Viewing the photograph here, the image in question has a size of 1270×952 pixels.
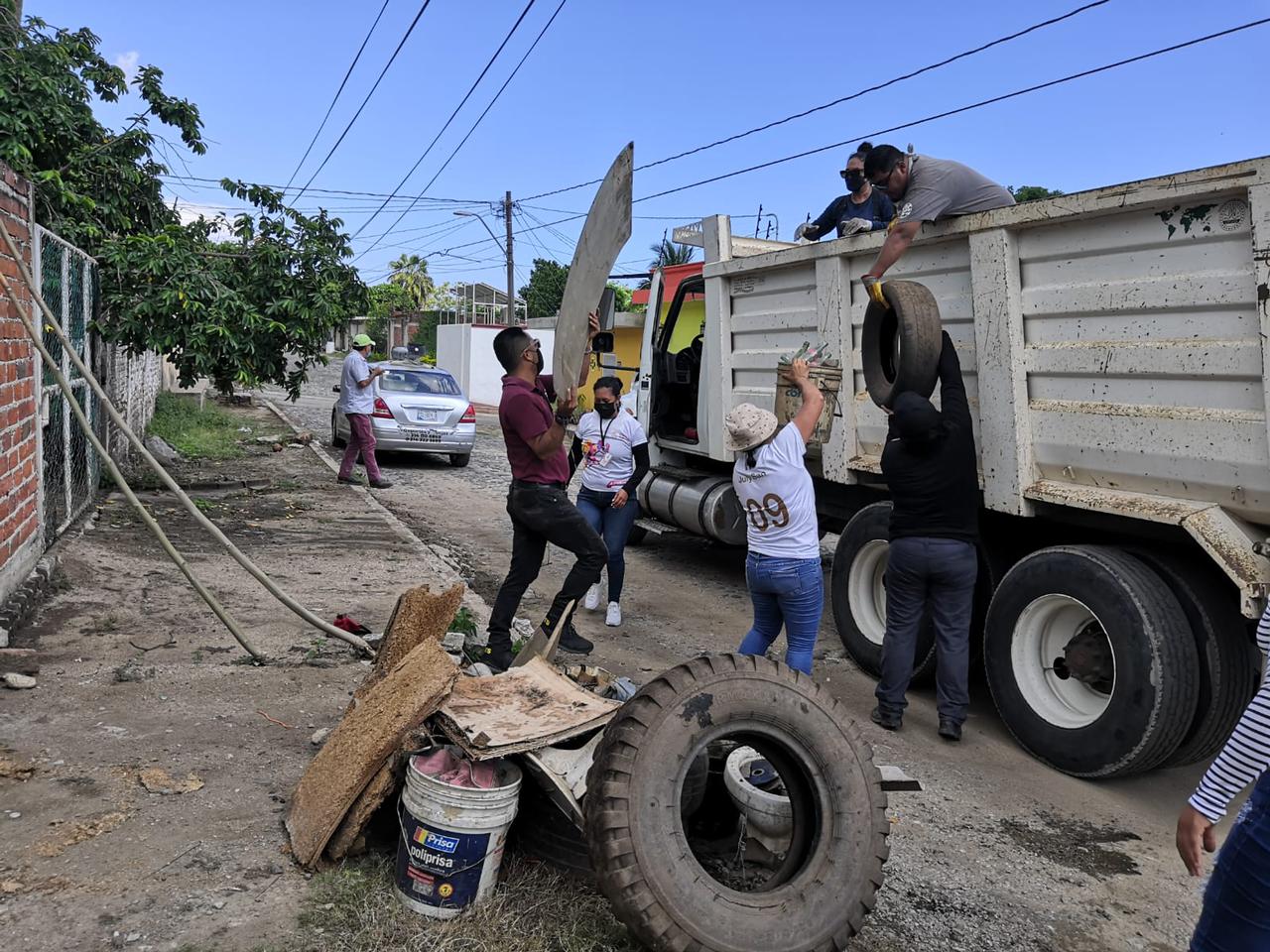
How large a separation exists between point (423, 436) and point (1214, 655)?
11.4 m

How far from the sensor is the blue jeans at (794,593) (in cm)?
451

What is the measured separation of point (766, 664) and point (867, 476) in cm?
327

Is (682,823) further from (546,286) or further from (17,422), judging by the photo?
(546,286)

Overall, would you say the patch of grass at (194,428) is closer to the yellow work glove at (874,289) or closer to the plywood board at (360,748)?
the yellow work glove at (874,289)

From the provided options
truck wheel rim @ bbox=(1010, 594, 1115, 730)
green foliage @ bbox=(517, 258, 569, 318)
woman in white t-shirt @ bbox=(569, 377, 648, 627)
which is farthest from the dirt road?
green foliage @ bbox=(517, 258, 569, 318)

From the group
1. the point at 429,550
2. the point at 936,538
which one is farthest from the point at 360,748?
the point at 429,550

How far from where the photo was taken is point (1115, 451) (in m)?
4.32

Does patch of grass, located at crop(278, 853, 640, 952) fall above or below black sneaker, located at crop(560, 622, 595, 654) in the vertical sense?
below

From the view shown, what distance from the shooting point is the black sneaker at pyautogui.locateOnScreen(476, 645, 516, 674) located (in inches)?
200

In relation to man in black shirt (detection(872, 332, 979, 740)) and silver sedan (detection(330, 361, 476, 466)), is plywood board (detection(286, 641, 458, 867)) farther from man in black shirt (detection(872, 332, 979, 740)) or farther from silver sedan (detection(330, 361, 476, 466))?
silver sedan (detection(330, 361, 476, 466))

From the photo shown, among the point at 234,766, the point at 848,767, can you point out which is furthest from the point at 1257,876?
the point at 234,766

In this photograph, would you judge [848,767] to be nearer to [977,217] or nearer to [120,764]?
[120,764]

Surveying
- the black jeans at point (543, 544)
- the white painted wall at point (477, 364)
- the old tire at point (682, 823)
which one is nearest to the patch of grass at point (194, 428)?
the black jeans at point (543, 544)

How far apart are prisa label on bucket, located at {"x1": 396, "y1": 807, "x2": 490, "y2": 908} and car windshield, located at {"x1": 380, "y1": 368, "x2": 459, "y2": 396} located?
1190cm
